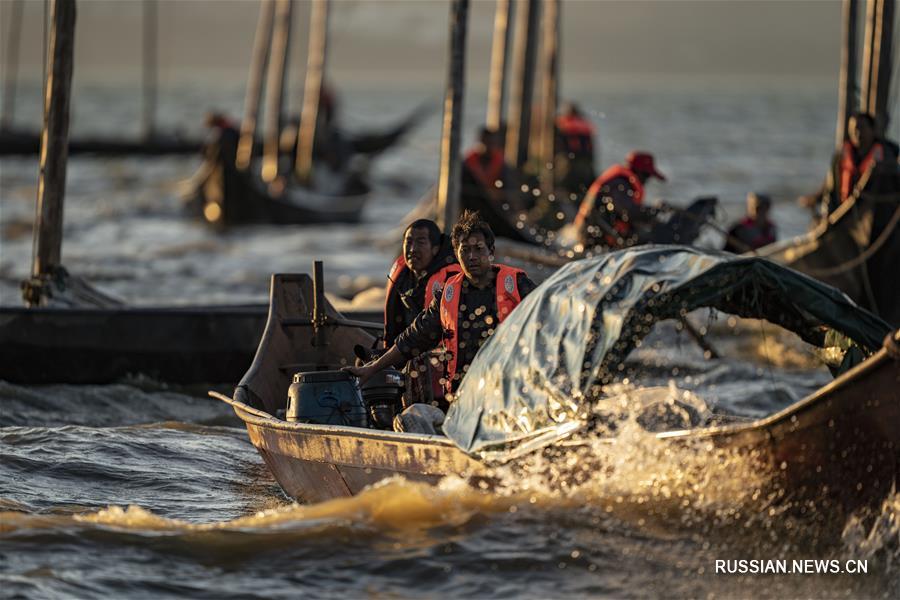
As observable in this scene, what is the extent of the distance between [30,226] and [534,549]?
22.3 metres

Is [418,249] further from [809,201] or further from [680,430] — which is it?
[809,201]

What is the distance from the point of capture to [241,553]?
7.68 metres

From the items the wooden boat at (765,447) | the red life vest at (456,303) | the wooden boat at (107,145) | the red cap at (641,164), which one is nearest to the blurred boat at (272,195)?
the wooden boat at (107,145)

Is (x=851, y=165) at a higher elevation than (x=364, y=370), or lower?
higher

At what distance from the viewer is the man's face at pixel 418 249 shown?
9180mm

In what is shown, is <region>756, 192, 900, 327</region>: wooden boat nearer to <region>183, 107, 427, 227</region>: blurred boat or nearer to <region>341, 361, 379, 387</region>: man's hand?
<region>341, 361, 379, 387</region>: man's hand

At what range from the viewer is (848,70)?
16484mm

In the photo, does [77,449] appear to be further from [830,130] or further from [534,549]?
[830,130]

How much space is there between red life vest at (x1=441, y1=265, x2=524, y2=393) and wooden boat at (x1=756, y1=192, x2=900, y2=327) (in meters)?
6.73

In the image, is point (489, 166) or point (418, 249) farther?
point (489, 166)

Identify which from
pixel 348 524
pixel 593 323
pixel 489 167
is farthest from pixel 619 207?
pixel 593 323

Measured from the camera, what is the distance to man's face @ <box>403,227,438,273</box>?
918 centimetres

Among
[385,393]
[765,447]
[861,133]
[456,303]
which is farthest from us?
[861,133]

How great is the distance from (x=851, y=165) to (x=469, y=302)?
7.26 metres
